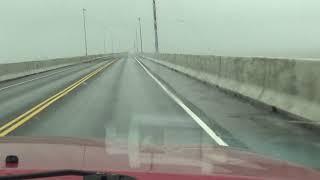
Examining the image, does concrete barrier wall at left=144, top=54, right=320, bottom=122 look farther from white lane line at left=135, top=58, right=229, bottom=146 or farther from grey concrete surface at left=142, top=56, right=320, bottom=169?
white lane line at left=135, top=58, right=229, bottom=146

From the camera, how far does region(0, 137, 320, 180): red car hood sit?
161 inches

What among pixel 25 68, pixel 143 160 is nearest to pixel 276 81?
pixel 143 160

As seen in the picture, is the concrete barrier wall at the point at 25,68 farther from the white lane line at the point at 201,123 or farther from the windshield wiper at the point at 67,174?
the windshield wiper at the point at 67,174

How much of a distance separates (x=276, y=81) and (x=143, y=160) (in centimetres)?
1232

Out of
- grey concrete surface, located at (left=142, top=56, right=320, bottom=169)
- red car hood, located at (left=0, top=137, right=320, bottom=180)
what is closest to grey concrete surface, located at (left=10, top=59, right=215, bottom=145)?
grey concrete surface, located at (left=142, top=56, right=320, bottom=169)

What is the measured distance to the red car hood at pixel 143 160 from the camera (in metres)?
4.09

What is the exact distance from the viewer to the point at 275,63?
1675 cm

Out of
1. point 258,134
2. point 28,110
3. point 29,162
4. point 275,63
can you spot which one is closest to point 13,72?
point 28,110

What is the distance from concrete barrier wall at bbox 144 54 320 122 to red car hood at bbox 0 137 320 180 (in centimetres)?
829

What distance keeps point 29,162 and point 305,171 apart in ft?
5.71

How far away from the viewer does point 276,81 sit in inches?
648

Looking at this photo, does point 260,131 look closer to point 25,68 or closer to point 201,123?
point 201,123

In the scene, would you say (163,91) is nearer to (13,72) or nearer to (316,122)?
(316,122)

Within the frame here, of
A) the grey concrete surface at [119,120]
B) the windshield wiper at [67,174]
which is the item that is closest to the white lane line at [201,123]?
the grey concrete surface at [119,120]
